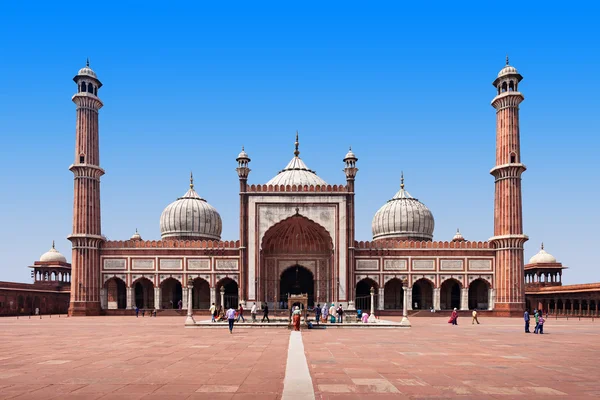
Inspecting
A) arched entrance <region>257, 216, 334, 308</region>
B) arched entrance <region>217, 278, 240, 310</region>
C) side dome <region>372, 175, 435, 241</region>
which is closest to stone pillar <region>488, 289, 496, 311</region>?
side dome <region>372, 175, 435, 241</region>

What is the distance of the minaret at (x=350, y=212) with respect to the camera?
45.0 meters

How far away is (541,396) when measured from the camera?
30.7ft

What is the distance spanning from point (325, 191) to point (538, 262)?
31.8 m

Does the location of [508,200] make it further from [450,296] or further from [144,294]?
[144,294]

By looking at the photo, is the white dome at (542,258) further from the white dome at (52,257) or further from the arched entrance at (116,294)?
the white dome at (52,257)

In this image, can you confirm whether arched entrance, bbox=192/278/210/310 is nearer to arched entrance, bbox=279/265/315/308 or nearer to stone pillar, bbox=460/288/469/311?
arched entrance, bbox=279/265/315/308

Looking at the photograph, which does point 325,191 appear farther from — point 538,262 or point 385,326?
point 538,262

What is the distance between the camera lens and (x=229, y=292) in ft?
163

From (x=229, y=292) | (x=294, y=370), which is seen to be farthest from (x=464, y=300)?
(x=294, y=370)

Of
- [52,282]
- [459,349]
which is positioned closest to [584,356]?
[459,349]

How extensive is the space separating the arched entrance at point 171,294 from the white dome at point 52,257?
68.0ft

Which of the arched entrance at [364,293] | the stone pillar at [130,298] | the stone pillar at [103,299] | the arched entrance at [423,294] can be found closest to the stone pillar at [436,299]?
the arched entrance at [423,294]

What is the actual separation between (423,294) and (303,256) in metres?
11.1

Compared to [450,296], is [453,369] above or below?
above
